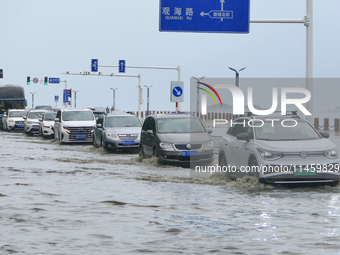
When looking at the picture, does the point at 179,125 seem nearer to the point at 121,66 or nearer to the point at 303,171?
the point at 303,171

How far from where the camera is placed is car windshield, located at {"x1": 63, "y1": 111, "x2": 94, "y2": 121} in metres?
30.4

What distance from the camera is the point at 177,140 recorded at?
17.3 metres

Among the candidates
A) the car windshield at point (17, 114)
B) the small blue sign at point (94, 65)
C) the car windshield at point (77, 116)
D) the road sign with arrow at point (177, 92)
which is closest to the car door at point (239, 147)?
the car windshield at point (77, 116)

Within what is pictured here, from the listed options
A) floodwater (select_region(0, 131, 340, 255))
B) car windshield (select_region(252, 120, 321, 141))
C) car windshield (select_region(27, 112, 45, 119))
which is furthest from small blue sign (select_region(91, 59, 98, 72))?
car windshield (select_region(252, 120, 321, 141))

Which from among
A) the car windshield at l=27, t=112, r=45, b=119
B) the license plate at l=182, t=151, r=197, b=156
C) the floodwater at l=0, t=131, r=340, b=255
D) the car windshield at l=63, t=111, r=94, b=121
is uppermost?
the car windshield at l=63, t=111, r=94, b=121

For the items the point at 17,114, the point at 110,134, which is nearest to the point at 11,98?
the point at 17,114

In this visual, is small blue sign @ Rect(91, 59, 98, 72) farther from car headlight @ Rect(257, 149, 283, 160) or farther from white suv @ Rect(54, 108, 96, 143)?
car headlight @ Rect(257, 149, 283, 160)

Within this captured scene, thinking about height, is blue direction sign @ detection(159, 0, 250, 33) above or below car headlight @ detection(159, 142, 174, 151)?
above

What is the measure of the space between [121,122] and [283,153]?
13.6 metres

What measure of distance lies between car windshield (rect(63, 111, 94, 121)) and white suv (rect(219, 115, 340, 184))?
18.0m

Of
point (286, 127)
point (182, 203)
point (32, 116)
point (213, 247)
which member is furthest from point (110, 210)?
point (32, 116)

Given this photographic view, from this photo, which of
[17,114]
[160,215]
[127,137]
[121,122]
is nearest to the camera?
[160,215]

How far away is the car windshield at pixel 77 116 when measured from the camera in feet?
99.8

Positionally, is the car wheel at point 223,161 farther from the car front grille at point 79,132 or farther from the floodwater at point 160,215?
the car front grille at point 79,132
